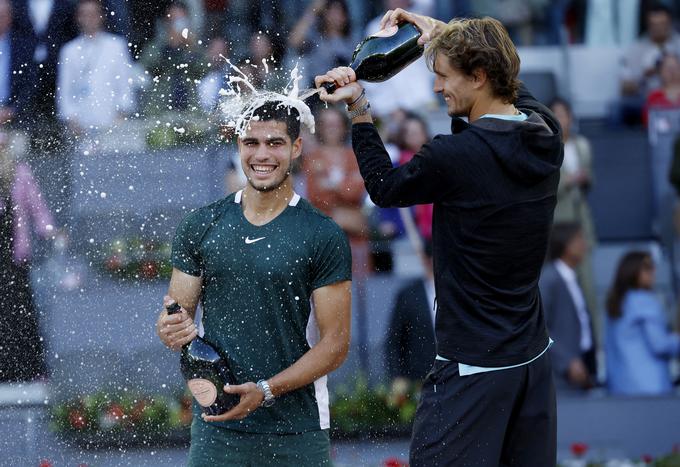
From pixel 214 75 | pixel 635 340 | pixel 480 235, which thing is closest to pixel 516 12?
pixel 635 340

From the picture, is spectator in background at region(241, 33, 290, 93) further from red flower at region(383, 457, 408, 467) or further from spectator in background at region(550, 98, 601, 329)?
spectator in background at region(550, 98, 601, 329)

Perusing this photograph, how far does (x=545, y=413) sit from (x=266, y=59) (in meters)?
2.81

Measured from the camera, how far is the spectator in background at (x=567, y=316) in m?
7.74

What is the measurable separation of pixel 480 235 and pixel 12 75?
3804 millimetres

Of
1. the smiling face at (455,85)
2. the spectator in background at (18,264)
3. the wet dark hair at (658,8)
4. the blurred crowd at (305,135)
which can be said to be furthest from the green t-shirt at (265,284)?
the wet dark hair at (658,8)

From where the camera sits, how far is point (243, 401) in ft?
14.4

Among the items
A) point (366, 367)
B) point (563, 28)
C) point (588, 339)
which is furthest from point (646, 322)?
point (563, 28)

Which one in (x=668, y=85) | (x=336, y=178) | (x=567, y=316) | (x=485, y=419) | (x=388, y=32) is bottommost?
(x=567, y=316)

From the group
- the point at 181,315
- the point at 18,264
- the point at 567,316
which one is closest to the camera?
the point at 181,315

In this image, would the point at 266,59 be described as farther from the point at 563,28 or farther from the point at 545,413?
the point at 563,28

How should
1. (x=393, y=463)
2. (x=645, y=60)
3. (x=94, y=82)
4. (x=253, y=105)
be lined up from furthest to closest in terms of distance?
(x=645, y=60) < (x=94, y=82) < (x=393, y=463) < (x=253, y=105)

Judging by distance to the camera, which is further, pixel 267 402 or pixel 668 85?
pixel 668 85

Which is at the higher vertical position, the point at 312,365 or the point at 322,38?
the point at 322,38

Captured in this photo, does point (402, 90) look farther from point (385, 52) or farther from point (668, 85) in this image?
point (385, 52)
